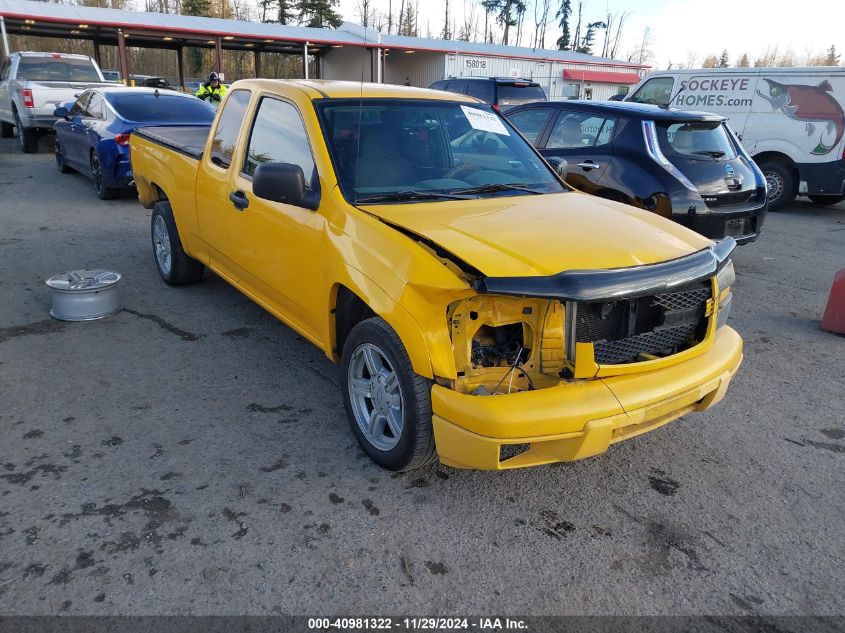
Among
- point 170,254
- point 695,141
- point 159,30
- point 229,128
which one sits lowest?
point 170,254

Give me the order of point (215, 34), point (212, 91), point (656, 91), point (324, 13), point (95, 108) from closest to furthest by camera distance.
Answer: point (95, 108), point (656, 91), point (212, 91), point (215, 34), point (324, 13)

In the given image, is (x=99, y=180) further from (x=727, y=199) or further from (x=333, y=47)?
(x=333, y=47)

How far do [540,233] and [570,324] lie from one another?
56 cm

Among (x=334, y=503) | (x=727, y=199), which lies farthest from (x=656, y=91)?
(x=334, y=503)

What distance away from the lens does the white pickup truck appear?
45.1ft

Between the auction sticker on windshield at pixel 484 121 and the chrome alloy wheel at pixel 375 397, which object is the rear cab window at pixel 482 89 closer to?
the auction sticker on windshield at pixel 484 121

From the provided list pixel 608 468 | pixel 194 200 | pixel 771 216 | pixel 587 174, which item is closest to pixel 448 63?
pixel 771 216

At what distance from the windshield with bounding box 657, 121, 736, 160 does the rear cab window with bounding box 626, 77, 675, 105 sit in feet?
18.8

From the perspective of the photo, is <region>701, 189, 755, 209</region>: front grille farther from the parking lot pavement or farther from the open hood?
the open hood

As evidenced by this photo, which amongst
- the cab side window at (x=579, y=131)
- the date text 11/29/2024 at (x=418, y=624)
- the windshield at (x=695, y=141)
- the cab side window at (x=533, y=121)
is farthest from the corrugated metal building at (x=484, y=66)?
the date text 11/29/2024 at (x=418, y=624)

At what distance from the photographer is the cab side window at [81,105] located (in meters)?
10.5

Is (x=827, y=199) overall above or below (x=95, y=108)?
below

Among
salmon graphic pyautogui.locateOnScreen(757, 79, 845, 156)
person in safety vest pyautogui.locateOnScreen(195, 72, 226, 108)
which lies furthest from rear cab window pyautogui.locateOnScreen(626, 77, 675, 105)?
person in safety vest pyautogui.locateOnScreen(195, 72, 226, 108)

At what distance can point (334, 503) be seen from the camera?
303 centimetres
